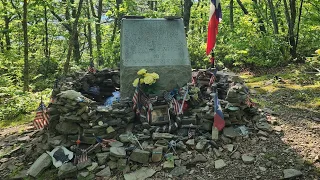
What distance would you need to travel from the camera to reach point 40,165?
16.0ft

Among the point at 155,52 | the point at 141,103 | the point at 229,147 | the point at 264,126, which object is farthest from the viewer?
the point at 155,52

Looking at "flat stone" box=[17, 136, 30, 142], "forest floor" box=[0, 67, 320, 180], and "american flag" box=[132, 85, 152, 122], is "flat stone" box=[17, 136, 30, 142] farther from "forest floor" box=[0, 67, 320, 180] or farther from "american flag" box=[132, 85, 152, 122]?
"american flag" box=[132, 85, 152, 122]

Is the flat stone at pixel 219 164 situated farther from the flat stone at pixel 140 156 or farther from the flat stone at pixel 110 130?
the flat stone at pixel 110 130

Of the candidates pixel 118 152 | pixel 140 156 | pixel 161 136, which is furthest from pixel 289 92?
pixel 118 152

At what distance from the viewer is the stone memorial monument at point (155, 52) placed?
261 inches

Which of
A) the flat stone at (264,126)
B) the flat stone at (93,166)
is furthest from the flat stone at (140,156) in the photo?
the flat stone at (264,126)

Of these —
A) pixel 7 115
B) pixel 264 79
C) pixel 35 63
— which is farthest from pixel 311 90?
pixel 35 63

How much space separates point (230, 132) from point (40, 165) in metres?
3.66

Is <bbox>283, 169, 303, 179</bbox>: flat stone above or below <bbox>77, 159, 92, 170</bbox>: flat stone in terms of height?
below

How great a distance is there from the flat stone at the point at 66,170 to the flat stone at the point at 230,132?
2.94 metres

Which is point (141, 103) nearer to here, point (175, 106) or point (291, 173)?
point (175, 106)

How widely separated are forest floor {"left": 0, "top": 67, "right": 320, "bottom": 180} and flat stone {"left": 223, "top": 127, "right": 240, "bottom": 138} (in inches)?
4.5

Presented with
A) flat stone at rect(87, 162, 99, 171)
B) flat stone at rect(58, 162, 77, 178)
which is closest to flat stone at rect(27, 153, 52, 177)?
flat stone at rect(58, 162, 77, 178)

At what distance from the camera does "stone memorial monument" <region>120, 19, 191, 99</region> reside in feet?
21.8
